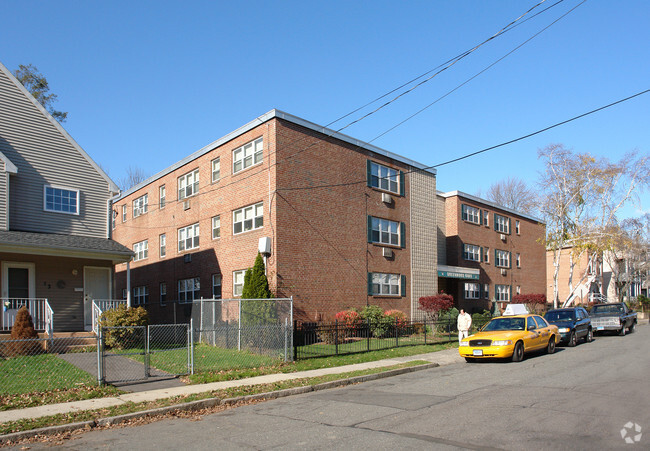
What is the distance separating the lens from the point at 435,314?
91.7 ft

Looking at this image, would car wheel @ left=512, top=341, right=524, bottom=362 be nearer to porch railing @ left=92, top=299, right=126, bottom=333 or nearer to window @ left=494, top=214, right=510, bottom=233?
porch railing @ left=92, top=299, right=126, bottom=333

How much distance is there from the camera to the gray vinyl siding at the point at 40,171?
20.2 metres

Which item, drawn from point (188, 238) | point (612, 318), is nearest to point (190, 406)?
point (188, 238)

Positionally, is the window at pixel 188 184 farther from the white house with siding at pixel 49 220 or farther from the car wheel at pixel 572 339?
the car wheel at pixel 572 339

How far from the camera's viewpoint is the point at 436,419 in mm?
8586

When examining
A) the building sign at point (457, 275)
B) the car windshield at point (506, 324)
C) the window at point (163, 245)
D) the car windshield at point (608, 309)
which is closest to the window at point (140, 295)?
the window at point (163, 245)

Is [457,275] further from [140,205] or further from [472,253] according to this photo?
[140,205]

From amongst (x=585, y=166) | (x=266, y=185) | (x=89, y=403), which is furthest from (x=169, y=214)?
(x=585, y=166)

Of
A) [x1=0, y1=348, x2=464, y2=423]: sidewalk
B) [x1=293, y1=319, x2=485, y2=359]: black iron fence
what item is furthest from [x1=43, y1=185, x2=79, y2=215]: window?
[x1=0, y1=348, x2=464, y2=423]: sidewalk

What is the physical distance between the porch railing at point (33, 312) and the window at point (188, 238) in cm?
951

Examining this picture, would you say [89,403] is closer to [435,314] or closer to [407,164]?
[435,314]

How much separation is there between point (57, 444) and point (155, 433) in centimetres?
142

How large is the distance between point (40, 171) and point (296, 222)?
10264mm

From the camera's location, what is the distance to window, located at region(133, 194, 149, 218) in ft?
111
